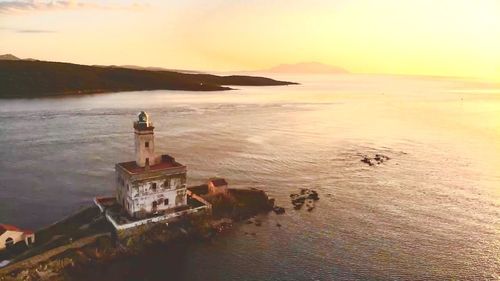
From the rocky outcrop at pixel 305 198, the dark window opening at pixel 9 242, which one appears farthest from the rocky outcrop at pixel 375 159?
the dark window opening at pixel 9 242

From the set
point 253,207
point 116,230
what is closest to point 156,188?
point 116,230

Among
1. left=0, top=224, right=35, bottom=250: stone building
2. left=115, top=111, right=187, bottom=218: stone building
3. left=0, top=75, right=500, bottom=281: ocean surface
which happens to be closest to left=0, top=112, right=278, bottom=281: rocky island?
left=115, top=111, right=187, bottom=218: stone building

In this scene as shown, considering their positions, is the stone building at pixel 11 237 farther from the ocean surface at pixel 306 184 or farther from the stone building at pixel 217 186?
the stone building at pixel 217 186

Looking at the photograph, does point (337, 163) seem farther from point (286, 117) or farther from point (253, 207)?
point (286, 117)

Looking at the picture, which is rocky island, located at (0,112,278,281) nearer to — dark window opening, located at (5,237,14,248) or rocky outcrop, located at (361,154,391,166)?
dark window opening, located at (5,237,14,248)

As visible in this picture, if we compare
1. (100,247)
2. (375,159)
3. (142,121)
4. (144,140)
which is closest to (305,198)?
(144,140)
